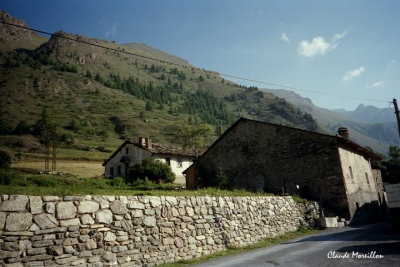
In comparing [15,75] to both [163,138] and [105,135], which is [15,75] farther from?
[163,138]

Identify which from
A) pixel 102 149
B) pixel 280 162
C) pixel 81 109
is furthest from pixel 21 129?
pixel 280 162

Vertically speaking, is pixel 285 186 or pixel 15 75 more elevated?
pixel 15 75

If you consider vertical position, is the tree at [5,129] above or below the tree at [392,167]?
above

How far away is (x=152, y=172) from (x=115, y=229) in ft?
92.8

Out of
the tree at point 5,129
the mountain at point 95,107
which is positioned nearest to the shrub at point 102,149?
the mountain at point 95,107

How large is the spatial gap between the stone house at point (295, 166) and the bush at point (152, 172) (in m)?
8.97

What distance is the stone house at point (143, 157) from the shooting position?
1748 inches

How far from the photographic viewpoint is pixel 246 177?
80.5 ft

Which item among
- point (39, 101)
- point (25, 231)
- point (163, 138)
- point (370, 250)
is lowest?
point (370, 250)

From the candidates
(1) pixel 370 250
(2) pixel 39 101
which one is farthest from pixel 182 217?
(2) pixel 39 101

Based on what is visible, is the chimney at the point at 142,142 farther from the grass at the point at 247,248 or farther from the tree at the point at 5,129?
the tree at the point at 5,129

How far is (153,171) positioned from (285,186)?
64.0 feet

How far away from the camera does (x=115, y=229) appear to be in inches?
303

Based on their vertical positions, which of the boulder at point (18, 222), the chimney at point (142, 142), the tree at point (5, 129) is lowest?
the boulder at point (18, 222)
